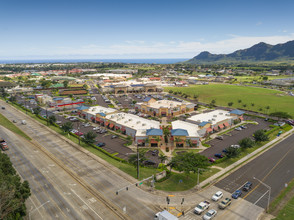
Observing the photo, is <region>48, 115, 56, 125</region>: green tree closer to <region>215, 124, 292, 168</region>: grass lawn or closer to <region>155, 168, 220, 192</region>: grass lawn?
<region>155, 168, 220, 192</region>: grass lawn

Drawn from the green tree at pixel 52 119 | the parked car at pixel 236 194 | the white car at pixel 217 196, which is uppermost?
the green tree at pixel 52 119

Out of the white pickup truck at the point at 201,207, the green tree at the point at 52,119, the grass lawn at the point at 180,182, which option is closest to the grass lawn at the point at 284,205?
the white pickup truck at the point at 201,207

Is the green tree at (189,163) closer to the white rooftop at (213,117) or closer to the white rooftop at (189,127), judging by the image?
the white rooftop at (189,127)

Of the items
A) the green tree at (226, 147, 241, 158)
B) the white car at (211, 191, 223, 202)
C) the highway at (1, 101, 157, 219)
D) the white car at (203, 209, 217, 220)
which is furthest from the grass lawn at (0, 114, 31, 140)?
the green tree at (226, 147, 241, 158)

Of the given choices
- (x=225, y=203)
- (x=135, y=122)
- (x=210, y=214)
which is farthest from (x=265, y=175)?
(x=135, y=122)

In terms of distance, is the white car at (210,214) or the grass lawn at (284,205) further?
the grass lawn at (284,205)

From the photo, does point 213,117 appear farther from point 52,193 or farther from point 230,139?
point 52,193

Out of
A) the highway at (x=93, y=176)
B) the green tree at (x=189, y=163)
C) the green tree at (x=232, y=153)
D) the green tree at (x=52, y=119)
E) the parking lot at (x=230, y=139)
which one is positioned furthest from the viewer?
the green tree at (x=52, y=119)
